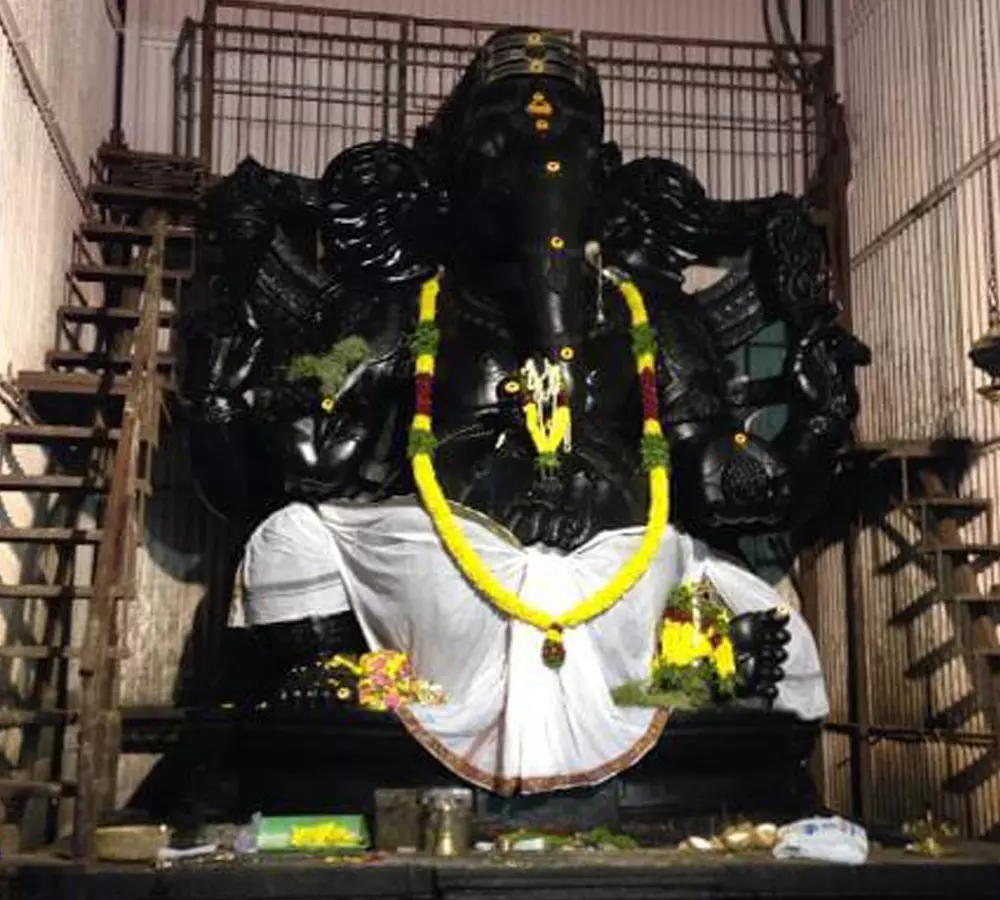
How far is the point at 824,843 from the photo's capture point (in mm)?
5480

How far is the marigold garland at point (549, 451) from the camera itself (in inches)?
245

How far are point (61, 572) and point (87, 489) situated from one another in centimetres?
135

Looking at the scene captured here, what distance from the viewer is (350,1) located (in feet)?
31.2

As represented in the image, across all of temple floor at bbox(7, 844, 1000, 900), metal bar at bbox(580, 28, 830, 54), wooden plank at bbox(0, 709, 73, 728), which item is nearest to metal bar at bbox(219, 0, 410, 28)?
metal bar at bbox(580, 28, 830, 54)

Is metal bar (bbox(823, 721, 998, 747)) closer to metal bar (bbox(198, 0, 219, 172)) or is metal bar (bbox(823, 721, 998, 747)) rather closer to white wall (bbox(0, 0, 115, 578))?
white wall (bbox(0, 0, 115, 578))

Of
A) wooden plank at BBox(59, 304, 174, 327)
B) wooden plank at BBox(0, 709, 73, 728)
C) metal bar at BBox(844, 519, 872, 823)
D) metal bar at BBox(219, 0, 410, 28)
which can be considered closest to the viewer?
wooden plank at BBox(0, 709, 73, 728)

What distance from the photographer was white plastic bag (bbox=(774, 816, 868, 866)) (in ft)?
17.8

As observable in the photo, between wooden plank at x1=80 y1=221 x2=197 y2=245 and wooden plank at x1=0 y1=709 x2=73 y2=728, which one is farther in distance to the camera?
wooden plank at x1=80 y1=221 x2=197 y2=245

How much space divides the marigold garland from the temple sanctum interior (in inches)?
0.9

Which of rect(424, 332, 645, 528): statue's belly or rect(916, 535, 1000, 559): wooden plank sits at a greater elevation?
rect(424, 332, 645, 528): statue's belly

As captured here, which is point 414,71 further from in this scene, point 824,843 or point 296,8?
point 824,843

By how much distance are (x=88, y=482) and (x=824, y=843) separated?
3.16 metres

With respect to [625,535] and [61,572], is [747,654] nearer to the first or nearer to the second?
[625,535]

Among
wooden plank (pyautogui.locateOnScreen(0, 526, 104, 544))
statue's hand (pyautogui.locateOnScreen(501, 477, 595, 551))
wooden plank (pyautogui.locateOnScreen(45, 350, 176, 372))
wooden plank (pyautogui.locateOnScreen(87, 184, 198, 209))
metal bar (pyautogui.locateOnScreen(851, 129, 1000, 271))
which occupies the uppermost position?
wooden plank (pyautogui.locateOnScreen(87, 184, 198, 209))
